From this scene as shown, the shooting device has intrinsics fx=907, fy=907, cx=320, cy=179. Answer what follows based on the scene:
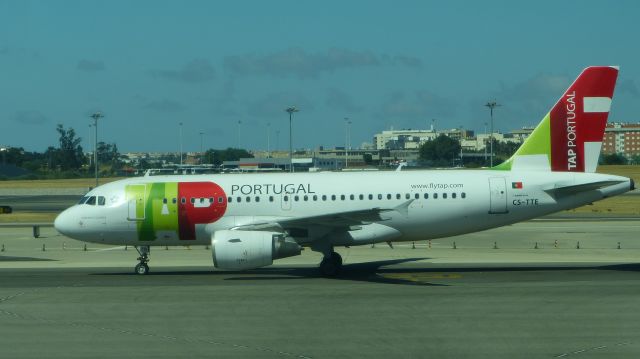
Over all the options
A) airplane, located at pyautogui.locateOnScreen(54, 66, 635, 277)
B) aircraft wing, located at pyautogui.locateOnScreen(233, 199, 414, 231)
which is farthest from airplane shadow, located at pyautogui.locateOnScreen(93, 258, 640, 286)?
aircraft wing, located at pyautogui.locateOnScreen(233, 199, 414, 231)

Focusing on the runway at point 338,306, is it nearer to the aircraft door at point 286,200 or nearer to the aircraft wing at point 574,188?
the aircraft door at point 286,200

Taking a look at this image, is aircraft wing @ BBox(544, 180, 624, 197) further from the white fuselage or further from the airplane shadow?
the airplane shadow

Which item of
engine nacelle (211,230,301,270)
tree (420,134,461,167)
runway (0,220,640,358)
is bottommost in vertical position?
runway (0,220,640,358)

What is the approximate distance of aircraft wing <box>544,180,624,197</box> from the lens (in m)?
29.7

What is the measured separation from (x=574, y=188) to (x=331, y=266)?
840 cm

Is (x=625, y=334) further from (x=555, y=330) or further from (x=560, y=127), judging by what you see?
(x=560, y=127)

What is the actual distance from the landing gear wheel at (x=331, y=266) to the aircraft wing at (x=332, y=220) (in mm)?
1069

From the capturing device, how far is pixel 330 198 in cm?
3067

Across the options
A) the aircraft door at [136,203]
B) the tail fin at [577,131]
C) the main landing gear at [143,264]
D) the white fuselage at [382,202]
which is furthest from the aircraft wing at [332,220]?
the tail fin at [577,131]

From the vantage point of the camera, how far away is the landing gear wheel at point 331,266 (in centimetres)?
2934

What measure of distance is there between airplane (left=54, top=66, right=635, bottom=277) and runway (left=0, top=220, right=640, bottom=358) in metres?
1.45

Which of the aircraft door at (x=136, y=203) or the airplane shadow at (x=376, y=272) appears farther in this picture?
the aircraft door at (x=136, y=203)

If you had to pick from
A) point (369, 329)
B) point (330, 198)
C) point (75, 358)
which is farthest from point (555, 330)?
point (330, 198)

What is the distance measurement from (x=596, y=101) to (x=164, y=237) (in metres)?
15.4
